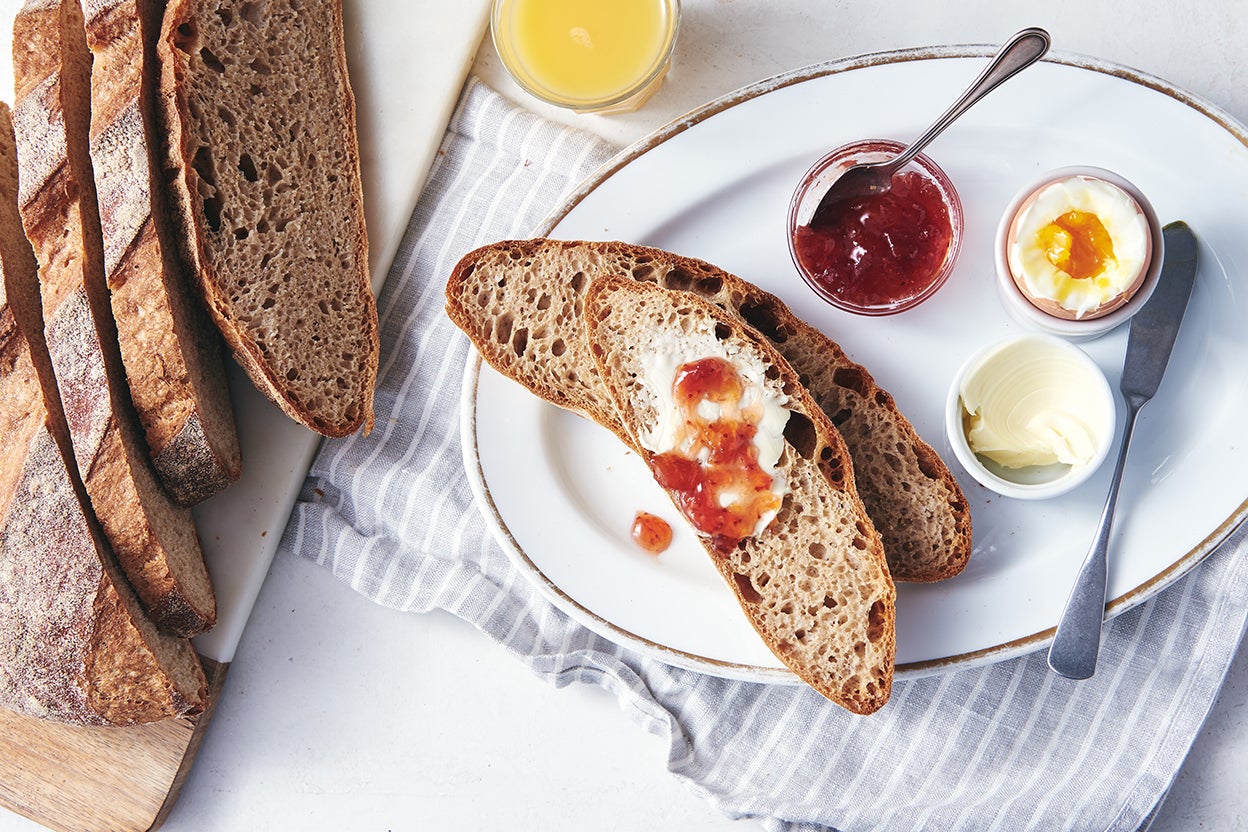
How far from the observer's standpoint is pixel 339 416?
3416 mm

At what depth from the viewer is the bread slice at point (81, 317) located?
313 centimetres

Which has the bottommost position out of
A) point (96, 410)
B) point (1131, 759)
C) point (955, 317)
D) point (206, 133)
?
point (96, 410)

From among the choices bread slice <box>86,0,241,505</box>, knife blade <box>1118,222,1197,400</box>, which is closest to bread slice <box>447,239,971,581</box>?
knife blade <box>1118,222,1197,400</box>

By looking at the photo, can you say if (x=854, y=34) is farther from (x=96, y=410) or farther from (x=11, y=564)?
(x=11, y=564)

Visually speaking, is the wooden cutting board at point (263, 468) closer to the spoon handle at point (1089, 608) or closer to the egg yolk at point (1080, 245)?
the egg yolk at point (1080, 245)

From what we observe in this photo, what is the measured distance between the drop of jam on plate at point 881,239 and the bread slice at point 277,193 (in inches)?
58.3

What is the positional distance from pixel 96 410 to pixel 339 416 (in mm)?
717

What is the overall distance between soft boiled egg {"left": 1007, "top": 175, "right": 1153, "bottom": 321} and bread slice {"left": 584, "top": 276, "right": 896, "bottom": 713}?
0.72 meters

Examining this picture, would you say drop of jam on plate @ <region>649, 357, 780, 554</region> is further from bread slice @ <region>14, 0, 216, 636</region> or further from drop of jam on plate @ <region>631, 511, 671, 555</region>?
bread slice @ <region>14, 0, 216, 636</region>

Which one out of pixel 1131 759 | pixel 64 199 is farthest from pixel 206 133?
pixel 1131 759

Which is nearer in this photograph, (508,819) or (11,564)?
(11,564)

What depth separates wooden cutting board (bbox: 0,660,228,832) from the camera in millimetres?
3482

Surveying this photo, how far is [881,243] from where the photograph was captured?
2.95 m

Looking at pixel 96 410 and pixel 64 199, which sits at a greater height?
pixel 64 199
